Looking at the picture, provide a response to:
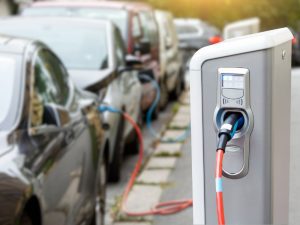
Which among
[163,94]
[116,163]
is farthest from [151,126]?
[116,163]

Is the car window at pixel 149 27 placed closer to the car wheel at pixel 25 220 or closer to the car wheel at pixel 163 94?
the car wheel at pixel 163 94

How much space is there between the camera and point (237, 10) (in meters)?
33.0

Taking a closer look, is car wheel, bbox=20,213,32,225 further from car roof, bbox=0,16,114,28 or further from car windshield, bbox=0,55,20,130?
car roof, bbox=0,16,114,28

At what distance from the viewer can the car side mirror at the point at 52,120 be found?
14.8 feet

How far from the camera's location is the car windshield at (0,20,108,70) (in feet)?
27.2

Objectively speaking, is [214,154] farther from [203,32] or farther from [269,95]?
[203,32]

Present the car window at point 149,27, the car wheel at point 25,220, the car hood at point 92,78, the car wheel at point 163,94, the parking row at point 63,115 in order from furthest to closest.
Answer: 1. the car wheel at point 163,94
2. the car window at point 149,27
3. the car hood at point 92,78
4. the parking row at point 63,115
5. the car wheel at point 25,220

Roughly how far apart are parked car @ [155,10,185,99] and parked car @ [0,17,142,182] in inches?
176

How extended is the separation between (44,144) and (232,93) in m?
1.91

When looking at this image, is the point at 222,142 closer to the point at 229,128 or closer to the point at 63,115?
the point at 229,128

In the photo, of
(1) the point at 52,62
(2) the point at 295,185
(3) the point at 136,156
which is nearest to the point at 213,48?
(2) the point at 295,185

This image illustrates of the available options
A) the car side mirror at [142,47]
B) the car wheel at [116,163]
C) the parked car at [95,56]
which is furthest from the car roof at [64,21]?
the car side mirror at [142,47]

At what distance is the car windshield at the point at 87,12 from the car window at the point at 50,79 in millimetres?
5076

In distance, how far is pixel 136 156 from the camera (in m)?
9.42
